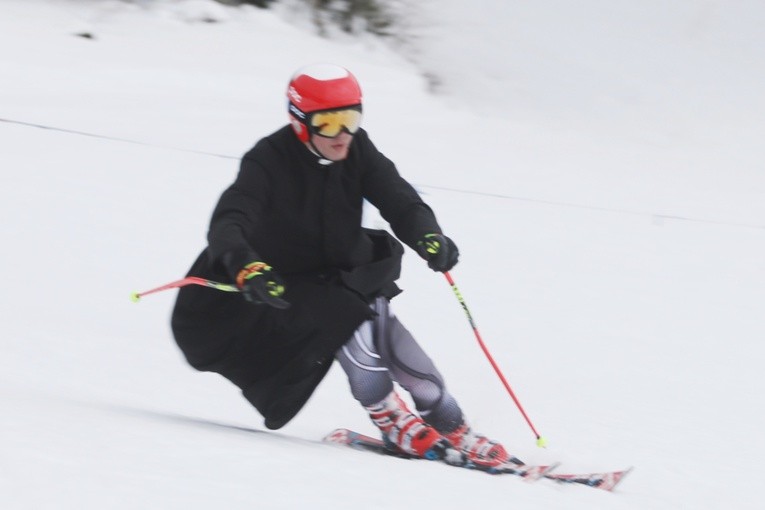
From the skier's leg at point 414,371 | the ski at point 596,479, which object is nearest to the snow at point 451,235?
the ski at point 596,479

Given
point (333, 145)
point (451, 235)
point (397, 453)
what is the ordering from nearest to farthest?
point (333, 145) < point (397, 453) < point (451, 235)

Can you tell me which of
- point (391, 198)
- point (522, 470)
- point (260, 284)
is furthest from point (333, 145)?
point (522, 470)

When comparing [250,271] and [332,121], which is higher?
[332,121]

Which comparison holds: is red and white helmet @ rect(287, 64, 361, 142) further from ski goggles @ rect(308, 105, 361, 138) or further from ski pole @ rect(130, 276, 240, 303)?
ski pole @ rect(130, 276, 240, 303)

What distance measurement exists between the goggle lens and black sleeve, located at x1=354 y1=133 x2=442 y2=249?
0.20m

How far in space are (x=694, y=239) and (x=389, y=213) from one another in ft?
15.5

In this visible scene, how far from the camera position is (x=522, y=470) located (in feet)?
11.5

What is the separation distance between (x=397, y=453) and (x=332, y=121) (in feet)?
3.51

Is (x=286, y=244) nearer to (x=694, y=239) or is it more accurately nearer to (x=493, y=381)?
(x=493, y=381)

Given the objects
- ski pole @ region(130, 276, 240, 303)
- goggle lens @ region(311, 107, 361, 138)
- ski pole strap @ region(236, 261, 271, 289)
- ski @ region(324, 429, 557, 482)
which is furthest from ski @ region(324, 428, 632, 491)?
goggle lens @ region(311, 107, 361, 138)

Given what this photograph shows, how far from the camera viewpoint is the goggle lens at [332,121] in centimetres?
331

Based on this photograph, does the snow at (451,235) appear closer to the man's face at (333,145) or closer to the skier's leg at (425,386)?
the skier's leg at (425,386)

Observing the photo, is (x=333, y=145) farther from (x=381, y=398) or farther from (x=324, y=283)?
(x=381, y=398)

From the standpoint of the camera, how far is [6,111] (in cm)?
870
